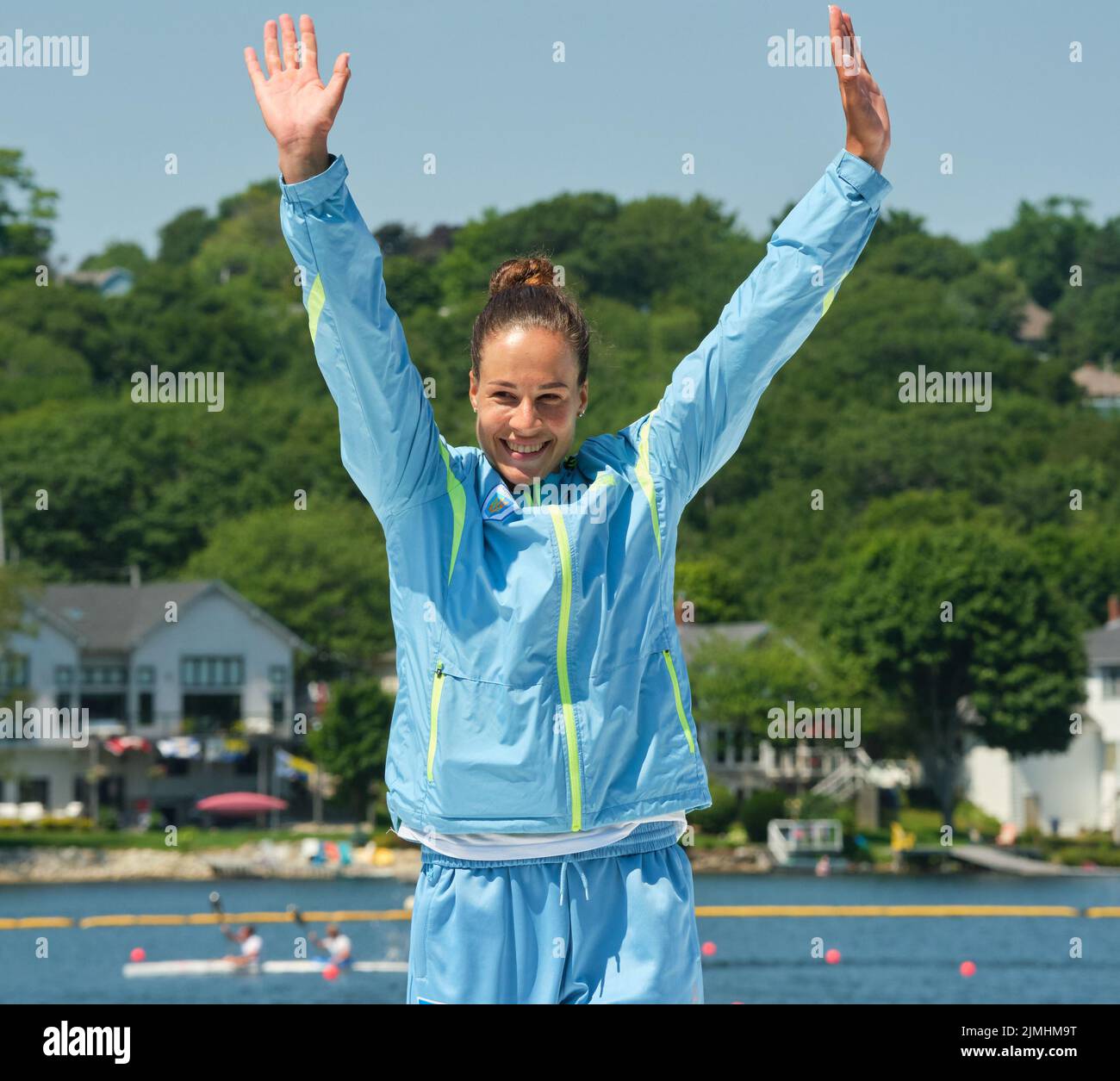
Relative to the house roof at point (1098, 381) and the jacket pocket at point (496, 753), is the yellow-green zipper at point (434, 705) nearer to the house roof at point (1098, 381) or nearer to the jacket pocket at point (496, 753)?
the jacket pocket at point (496, 753)

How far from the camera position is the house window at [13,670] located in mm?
63500

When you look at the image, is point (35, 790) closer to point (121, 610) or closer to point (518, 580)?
point (121, 610)

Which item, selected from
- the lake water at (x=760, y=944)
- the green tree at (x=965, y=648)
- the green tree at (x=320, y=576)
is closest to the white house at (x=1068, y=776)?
the green tree at (x=965, y=648)

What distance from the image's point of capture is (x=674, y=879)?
9.88 feet

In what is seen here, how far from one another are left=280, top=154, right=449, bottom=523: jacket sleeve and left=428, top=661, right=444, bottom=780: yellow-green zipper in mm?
260

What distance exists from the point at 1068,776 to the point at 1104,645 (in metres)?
4.60

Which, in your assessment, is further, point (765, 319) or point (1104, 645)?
point (1104, 645)

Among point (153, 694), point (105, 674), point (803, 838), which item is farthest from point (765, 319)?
point (105, 674)

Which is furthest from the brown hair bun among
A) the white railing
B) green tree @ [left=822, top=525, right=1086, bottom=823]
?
green tree @ [left=822, top=525, right=1086, bottom=823]

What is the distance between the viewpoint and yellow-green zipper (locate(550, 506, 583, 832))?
2902mm

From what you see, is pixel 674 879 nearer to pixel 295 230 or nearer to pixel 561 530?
pixel 561 530

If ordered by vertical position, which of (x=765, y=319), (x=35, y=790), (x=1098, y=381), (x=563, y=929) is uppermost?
(x=1098, y=381)

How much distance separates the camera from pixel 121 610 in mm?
69125

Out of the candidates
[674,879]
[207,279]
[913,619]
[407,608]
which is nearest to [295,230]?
[407,608]
